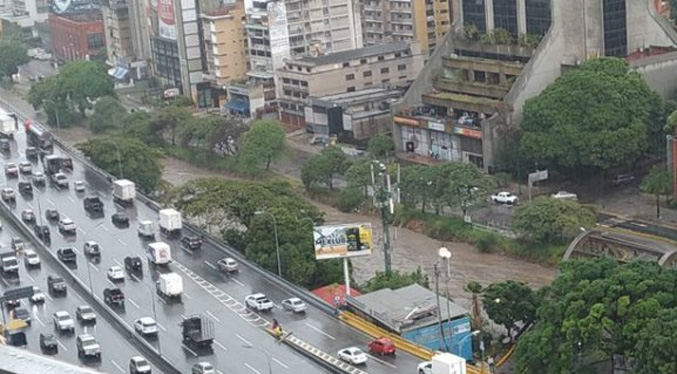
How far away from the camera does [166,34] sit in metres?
56.6

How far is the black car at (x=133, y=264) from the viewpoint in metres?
27.5

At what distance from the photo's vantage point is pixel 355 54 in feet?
157

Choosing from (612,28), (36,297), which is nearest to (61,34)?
(612,28)

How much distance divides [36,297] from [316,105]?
69.8 feet

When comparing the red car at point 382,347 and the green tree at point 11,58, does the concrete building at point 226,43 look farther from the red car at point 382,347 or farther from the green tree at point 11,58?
the red car at point 382,347

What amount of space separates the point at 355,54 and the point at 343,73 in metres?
1.09

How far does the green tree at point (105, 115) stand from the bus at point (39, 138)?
6.65 metres

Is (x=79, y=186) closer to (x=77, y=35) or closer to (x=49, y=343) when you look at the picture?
(x=49, y=343)

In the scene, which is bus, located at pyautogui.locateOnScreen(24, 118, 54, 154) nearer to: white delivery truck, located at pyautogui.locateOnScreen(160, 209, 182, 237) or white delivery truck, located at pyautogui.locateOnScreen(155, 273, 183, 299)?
white delivery truck, located at pyautogui.locateOnScreen(160, 209, 182, 237)

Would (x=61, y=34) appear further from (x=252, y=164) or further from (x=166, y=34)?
(x=252, y=164)

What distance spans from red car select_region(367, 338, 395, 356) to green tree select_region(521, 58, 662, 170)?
51.3ft

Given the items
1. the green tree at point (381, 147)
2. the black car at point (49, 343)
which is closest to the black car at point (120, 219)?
the black car at point (49, 343)

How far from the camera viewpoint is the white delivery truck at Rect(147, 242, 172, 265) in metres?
27.6

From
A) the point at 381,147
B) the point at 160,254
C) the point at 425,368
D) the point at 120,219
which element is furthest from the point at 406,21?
the point at 425,368
